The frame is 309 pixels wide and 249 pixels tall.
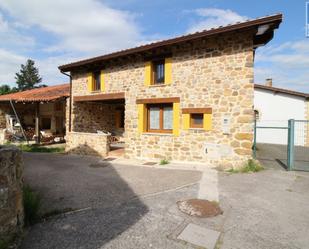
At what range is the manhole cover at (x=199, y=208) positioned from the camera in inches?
159

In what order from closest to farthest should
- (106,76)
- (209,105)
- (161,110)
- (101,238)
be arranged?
1. (101,238)
2. (209,105)
3. (161,110)
4. (106,76)

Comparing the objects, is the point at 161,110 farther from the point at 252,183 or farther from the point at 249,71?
the point at 252,183

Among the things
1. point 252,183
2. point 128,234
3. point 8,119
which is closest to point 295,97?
Answer: point 252,183

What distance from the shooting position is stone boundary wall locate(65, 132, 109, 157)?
1032 cm

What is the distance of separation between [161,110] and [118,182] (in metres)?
4.21

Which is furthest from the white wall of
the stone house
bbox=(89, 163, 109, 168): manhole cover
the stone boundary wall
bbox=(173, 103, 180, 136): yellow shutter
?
bbox=(89, 163, 109, 168): manhole cover

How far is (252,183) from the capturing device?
19.7ft

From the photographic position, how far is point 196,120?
27.6ft

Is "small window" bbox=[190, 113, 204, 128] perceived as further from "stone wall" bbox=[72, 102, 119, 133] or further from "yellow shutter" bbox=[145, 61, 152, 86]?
"stone wall" bbox=[72, 102, 119, 133]

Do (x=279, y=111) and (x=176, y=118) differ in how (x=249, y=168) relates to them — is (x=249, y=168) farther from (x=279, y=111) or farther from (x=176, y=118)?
(x=279, y=111)

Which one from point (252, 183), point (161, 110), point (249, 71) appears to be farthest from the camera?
point (161, 110)

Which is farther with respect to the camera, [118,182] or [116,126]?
[116,126]

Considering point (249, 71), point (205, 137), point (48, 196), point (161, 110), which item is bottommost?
point (48, 196)

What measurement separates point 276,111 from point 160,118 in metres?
12.1
